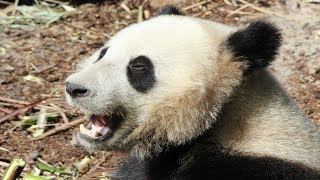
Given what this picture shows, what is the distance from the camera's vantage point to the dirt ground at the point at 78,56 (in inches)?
211

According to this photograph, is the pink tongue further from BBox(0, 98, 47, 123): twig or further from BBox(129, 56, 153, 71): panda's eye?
BBox(0, 98, 47, 123): twig

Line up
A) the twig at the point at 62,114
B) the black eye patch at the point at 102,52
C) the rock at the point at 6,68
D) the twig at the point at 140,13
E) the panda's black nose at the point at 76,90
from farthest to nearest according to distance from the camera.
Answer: the twig at the point at 140,13, the rock at the point at 6,68, the twig at the point at 62,114, the black eye patch at the point at 102,52, the panda's black nose at the point at 76,90

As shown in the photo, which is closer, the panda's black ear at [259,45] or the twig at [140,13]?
the panda's black ear at [259,45]

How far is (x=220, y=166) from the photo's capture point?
3.85 metres

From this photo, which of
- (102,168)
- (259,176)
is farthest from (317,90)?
(259,176)

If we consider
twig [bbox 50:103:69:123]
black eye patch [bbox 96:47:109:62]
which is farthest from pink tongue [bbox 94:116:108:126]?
twig [bbox 50:103:69:123]

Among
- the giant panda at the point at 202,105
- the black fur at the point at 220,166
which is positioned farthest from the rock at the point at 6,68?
the black fur at the point at 220,166

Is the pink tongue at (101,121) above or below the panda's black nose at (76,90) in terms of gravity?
below

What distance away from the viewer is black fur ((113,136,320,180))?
3.82 metres

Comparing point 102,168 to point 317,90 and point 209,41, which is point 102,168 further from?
point 317,90

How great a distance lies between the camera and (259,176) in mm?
3814

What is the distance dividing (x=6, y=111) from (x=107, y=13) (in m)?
1.97

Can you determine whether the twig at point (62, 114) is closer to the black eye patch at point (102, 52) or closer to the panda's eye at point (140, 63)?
the black eye patch at point (102, 52)

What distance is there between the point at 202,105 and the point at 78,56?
289cm
